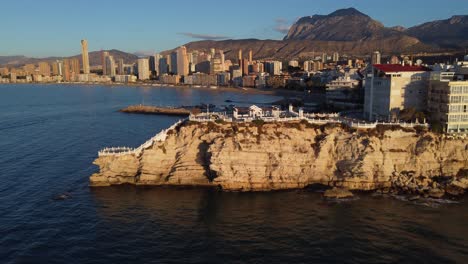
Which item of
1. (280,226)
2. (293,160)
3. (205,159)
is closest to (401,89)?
(293,160)

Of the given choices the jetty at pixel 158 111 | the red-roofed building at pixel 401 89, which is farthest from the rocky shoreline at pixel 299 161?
the jetty at pixel 158 111

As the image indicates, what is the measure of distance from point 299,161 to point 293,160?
55 centimetres

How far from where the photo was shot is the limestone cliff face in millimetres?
36062

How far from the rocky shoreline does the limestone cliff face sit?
85mm

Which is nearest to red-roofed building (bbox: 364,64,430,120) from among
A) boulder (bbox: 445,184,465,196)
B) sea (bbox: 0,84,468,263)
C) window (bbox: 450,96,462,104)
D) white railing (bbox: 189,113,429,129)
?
white railing (bbox: 189,113,429,129)

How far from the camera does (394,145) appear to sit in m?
37.2

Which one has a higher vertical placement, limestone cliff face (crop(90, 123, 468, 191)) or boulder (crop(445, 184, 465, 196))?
limestone cliff face (crop(90, 123, 468, 191))

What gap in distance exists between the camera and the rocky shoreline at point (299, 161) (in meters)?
35.9

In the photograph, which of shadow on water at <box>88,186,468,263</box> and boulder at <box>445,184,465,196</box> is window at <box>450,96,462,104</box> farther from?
shadow on water at <box>88,186,468,263</box>

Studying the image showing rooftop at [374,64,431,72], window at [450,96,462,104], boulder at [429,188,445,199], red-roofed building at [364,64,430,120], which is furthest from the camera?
rooftop at [374,64,431,72]

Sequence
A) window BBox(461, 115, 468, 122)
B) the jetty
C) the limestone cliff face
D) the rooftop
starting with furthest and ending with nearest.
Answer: the jetty
the rooftop
window BBox(461, 115, 468, 122)
the limestone cliff face

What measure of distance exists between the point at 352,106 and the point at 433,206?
1104 inches

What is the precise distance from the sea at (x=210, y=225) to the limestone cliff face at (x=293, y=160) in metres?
1.62

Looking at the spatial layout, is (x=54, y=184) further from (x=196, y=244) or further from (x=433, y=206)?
(x=433, y=206)
